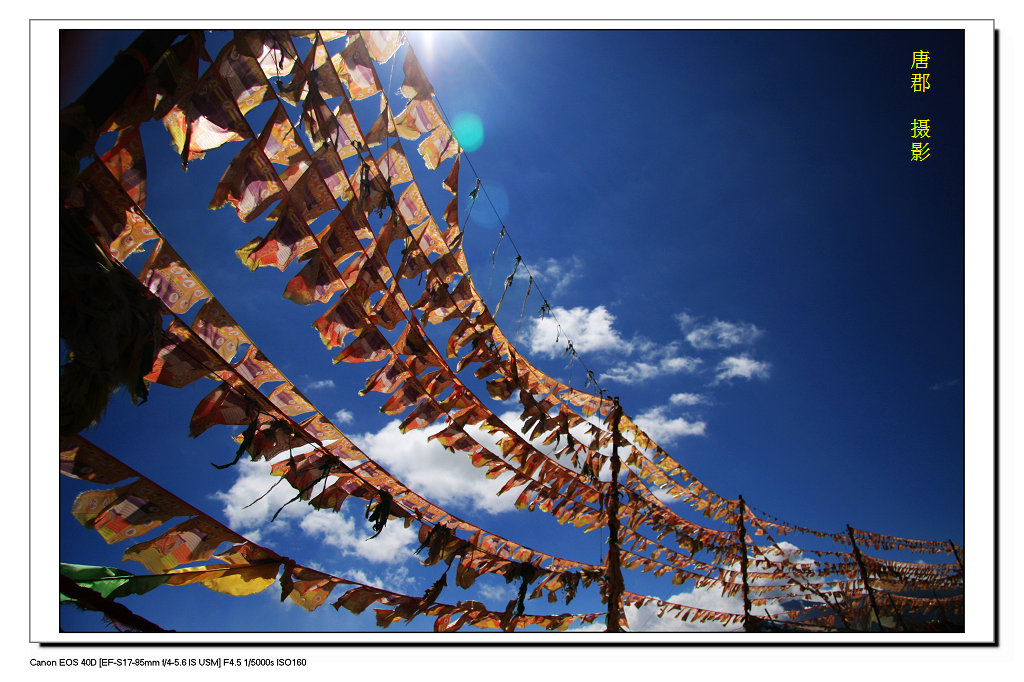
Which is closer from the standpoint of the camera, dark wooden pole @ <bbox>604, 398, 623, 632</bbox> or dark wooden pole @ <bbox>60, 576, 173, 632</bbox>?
dark wooden pole @ <bbox>60, 576, 173, 632</bbox>

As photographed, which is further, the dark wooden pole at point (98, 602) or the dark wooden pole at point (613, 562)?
the dark wooden pole at point (613, 562)

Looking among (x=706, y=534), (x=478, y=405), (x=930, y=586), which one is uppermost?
(x=478, y=405)

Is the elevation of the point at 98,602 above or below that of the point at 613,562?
above

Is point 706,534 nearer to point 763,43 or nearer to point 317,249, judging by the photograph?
point 763,43

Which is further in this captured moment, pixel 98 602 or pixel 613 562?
pixel 613 562

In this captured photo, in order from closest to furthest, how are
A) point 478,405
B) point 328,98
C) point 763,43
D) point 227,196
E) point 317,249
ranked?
point 227,196 < point 328,98 < point 317,249 < point 763,43 < point 478,405

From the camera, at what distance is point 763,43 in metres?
3.48
